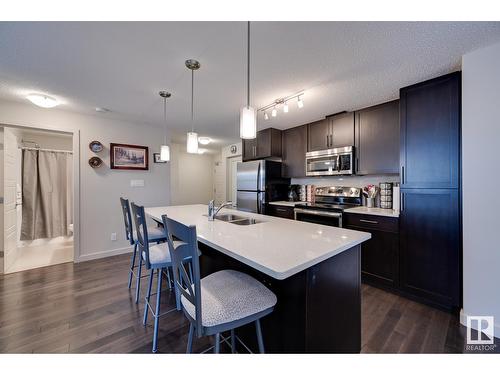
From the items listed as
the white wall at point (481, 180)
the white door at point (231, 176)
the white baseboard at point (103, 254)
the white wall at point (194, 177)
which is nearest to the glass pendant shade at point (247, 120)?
the white wall at point (481, 180)

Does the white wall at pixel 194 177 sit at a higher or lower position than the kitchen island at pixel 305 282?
higher

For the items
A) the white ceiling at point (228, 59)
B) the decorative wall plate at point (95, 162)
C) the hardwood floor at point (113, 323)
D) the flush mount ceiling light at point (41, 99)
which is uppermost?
the white ceiling at point (228, 59)

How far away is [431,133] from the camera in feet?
6.54

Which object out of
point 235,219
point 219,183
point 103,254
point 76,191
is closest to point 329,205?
point 235,219

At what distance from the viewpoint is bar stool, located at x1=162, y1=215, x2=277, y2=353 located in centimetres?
87

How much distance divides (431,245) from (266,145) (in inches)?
110

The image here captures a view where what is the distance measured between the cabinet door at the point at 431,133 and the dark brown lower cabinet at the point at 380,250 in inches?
19.5

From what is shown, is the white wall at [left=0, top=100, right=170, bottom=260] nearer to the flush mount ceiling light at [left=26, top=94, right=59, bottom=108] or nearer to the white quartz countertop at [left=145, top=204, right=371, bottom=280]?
the flush mount ceiling light at [left=26, top=94, right=59, bottom=108]

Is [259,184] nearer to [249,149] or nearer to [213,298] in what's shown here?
[249,149]

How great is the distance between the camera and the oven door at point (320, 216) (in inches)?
105

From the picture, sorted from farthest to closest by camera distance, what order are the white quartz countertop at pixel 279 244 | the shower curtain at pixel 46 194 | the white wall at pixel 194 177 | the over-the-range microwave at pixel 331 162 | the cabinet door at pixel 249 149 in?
the white wall at pixel 194 177 → the cabinet door at pixel 249 149 → the shower curtain at pixel 46 194 → the over-the-range microwave at pixel 331 162 → the white quartz countertop at pixel 279 244

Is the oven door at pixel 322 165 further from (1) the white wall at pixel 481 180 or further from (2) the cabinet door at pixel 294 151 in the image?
(1) the white wall at pixel 481 180
